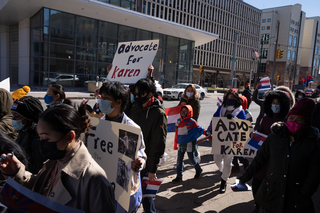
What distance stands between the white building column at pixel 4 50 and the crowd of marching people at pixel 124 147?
96.4 feet

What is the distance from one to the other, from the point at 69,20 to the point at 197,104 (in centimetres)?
2202

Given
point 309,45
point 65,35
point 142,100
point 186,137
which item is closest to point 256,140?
point 186,137

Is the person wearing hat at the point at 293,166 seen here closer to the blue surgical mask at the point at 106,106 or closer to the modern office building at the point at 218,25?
the blue surgical mask at the point at 106,106

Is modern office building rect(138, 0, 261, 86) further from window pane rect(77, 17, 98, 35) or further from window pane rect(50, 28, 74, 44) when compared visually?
window pane rect(50, 28, 74, 44)

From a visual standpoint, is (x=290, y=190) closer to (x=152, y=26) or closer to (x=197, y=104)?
(x=197, y=104)

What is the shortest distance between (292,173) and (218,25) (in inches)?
2563

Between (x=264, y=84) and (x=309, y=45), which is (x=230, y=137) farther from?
(x=309, y=45)

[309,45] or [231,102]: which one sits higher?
[309,45]

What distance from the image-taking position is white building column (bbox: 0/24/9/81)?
27.6 metres

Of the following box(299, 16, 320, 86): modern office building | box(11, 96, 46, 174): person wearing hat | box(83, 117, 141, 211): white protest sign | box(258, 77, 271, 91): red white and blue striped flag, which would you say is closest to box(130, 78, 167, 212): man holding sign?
box(83, 117, 141, 211): white protest sign

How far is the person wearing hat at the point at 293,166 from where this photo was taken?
237cm

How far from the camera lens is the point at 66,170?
1487 mm

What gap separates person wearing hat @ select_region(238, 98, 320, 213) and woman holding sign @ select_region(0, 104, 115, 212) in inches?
70.1

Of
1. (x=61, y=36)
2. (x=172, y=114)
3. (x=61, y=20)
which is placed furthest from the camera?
(x=61, y=36)
